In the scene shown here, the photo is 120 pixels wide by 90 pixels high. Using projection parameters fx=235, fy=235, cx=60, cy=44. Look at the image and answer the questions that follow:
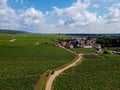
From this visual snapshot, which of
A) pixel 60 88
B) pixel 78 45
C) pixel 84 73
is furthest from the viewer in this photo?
pixel 78 45

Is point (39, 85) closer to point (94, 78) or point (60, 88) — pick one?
point (60, 88)

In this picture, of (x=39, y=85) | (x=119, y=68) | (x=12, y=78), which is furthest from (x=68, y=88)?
(x=119, y=68)

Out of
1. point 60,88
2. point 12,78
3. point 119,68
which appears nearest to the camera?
point 60,88

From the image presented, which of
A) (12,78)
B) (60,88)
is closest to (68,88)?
(60,88)

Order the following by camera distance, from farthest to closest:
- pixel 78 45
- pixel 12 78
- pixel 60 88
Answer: pixel 78 45
pixel 12 78
pixel 60 88

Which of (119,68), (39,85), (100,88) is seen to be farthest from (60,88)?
(119,68)

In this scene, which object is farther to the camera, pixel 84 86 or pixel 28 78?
pixel 28 78

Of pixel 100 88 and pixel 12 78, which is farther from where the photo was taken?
pixel 12 78

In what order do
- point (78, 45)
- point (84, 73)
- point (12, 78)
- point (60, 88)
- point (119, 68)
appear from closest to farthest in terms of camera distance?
1. point (60, 88)
2. point (12, 78)
3. point (84, 73)
4. point (119, 68)
5. point (78, 45)

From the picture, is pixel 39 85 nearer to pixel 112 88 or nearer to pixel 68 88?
pixel 68 88
